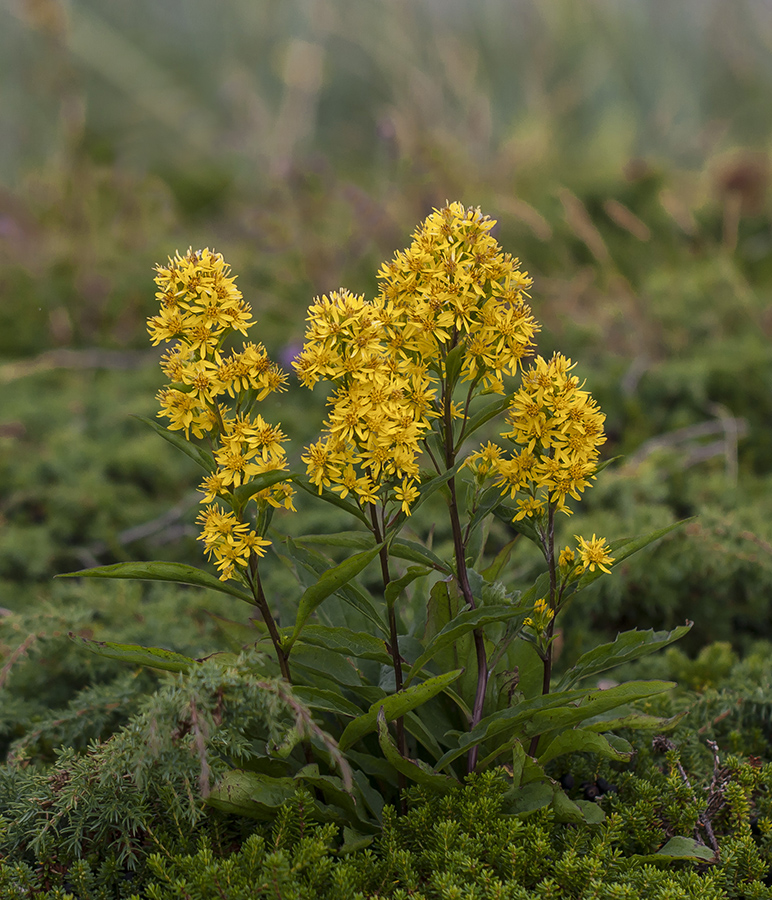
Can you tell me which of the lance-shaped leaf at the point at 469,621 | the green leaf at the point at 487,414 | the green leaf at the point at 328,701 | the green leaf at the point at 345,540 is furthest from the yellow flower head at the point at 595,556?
the green leaf at the point at 328,701

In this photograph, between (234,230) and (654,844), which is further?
(234,230)

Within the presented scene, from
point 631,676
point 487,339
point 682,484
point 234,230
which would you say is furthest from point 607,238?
point 487,339

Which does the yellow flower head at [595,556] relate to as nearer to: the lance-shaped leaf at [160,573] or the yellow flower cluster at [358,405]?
the yellow flower cluster at [358,405]

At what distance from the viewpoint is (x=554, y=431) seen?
1.36 meters

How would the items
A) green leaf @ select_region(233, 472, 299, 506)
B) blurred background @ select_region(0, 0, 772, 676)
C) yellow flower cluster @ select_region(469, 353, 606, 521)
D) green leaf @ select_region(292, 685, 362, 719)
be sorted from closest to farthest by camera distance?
green leaf @ select_region(233, 472, 299, 506) → yellow flower cluster @ select_region(469, 353, 606, 521) → green leaf @ select_region(292, 685, 362, 719) → blurred background @ select_region(0, 0, 772, 676)

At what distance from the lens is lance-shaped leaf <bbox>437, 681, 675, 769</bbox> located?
139 cm

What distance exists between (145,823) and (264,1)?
1004 cm

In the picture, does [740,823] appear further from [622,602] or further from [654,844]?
[622,602]

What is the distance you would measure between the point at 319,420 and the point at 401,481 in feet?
8.42

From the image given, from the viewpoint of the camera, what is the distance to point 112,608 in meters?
2.40

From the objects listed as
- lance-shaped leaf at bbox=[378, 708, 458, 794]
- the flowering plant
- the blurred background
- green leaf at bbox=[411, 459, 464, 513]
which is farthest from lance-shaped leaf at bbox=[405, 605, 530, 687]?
the blurred background

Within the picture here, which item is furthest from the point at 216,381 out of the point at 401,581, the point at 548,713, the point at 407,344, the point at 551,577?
the point at 548,713

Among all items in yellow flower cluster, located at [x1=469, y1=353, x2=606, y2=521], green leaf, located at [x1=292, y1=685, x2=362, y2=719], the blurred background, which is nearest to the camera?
yellow flower cluster, located at [x1=469, y1=353, x2=606, y2=521]

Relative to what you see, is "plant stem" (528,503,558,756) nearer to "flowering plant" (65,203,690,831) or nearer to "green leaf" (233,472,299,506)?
"flowering plant" (65,203,690,831)
